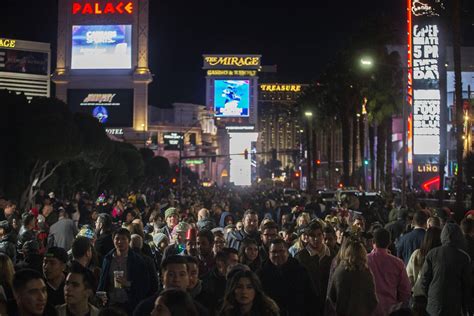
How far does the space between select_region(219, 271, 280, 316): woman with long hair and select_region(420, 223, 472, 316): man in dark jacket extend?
3.78 metres

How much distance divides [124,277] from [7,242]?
7.92 ft

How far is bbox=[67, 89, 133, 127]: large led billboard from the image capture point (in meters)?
105

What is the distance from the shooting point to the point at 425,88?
53.3 metres

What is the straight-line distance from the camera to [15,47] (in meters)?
159

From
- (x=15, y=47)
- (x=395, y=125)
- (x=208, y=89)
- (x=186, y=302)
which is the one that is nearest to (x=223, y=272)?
(x=186, y=302)

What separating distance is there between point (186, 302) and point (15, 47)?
525ft

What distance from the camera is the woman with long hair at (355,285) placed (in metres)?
8.52

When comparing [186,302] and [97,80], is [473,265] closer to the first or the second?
[186,302]

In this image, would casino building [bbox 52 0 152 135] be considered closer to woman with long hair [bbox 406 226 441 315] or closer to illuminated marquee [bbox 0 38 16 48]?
illuminated marquee [bbox 0 38 16 48]

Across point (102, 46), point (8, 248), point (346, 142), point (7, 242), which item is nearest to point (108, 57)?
point (102, 46)

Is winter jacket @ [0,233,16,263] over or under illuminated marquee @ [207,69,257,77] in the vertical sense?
under

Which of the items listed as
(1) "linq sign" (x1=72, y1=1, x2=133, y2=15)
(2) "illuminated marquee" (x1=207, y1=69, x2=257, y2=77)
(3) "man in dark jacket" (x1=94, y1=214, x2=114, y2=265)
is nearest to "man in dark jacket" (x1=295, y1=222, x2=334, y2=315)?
(3) "man in dark jacket" (x1=94, y1=214, x2=114, y2=265)

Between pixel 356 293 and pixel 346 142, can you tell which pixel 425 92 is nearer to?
pixel 346 142

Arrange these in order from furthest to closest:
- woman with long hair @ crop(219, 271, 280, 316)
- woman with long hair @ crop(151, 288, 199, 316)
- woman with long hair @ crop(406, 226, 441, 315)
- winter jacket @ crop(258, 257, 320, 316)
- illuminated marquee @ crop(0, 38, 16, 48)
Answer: illuminated marquee @ crop(0, 38, 16, 48) → woman with long hair @ crop(406, 226, 441, 315) → winter jacket @ crop(258, 257, 320, 316) → woman with long hair @ crop(219, 271, 280, 316) → woman with long hair @ crop(151, 288, 199, 316)
